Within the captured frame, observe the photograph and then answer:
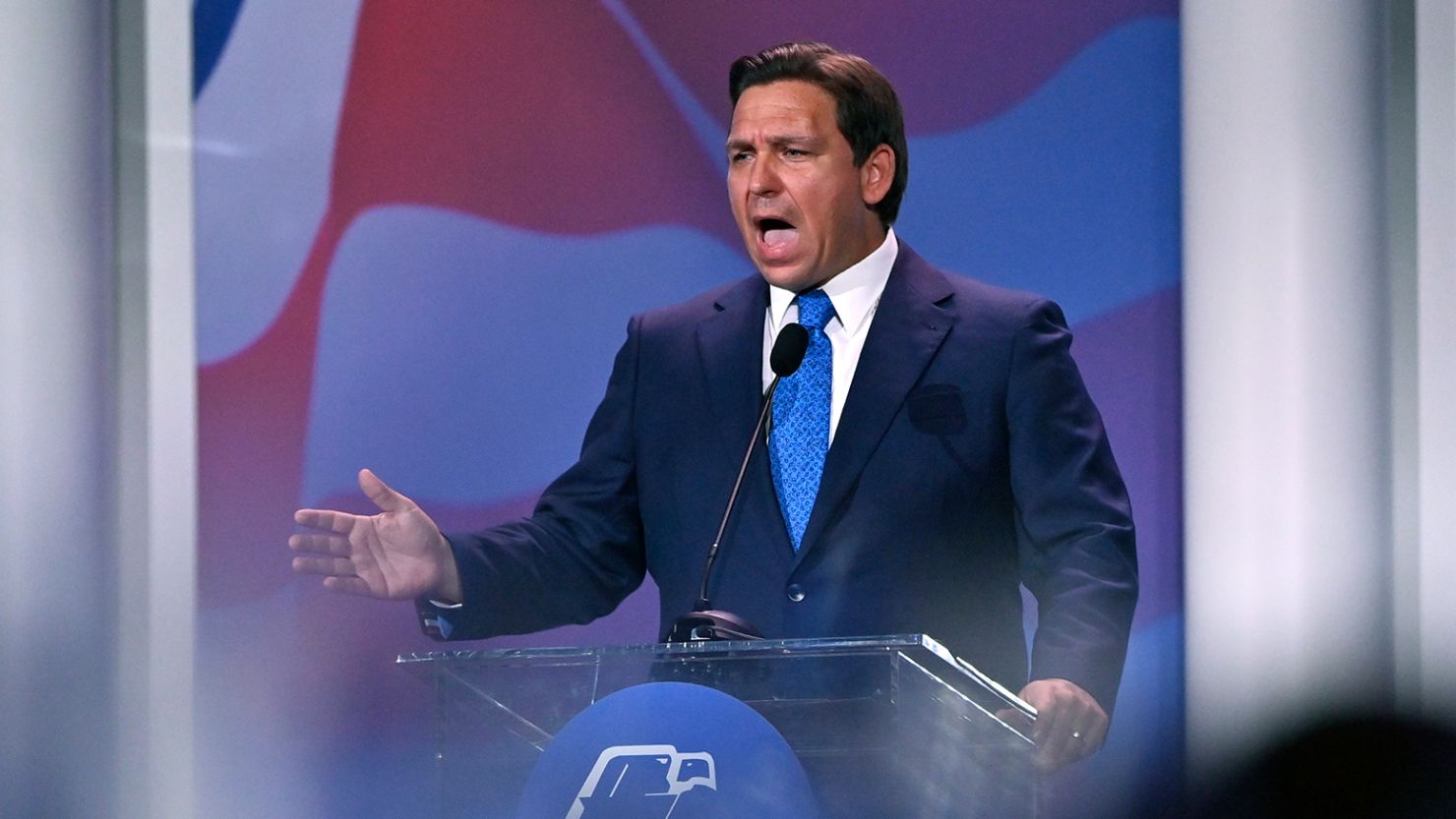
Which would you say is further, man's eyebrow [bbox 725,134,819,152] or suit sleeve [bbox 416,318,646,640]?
man's eyebrow [bbox 725,134,819,152]

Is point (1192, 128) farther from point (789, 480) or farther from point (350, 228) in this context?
point (350, 228)

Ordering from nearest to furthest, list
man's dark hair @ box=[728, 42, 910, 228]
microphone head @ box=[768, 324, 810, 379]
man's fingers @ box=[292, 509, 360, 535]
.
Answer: man's fingers @ box=[292, 509, 360, 535]
microphone head @ box=[768, 324, 810, 379]
man's dark hair @ box=[728, 42, 910, 228]

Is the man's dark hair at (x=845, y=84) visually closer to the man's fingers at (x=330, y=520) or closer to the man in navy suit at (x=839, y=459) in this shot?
the man in navy suit at (x=839, y=459)

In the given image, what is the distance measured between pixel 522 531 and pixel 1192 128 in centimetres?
147

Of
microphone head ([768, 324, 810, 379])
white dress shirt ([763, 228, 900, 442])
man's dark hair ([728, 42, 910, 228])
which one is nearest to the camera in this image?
microphone head ([768, 324, 810, 379])

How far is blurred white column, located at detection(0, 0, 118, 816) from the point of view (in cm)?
301

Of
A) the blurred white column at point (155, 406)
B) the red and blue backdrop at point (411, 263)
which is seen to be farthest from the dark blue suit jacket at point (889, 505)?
the blurred white column at point (155, 406)

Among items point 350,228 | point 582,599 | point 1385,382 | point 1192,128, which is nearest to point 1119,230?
point 1192,128

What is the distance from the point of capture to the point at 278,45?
10.0 ft

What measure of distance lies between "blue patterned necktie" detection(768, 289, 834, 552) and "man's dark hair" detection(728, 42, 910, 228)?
1.21 ft

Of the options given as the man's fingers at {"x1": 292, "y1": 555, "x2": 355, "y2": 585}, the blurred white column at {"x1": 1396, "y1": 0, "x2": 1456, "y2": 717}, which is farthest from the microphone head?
the blurred white column at {"x1": 1396, "y1": 0, "x2": 1456, "y2": 717}

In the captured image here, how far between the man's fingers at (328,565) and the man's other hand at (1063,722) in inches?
32.4

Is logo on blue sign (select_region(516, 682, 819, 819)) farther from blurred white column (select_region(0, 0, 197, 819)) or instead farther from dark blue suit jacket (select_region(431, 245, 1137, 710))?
blurred white column (select_region(0, 0, 197, 819))

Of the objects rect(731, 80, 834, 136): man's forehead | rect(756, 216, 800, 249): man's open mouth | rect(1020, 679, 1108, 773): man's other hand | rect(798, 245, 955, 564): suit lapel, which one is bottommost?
rect(1020, 679, 1108, 773): man's other hand
